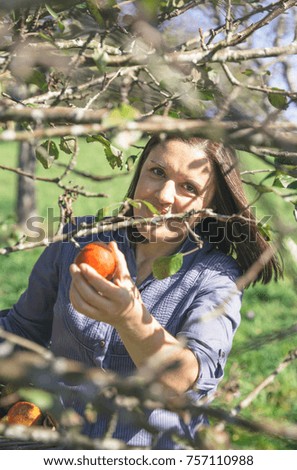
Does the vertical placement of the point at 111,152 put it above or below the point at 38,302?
above

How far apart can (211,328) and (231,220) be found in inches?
15.9

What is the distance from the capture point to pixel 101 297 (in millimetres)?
1686

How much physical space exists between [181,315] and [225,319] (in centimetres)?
15

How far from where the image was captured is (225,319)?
2088 mm

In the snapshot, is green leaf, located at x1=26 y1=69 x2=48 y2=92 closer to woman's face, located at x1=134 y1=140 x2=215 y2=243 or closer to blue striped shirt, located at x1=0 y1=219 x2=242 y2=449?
woman's face, located at x1=134 y1=140 x2=215 y2=243

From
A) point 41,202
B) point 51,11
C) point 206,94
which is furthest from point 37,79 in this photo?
point 41,202

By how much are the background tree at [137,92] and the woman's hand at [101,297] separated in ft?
0.46

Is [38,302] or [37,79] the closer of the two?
[37,79]

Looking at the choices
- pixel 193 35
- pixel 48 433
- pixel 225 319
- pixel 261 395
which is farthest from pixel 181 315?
pixel 261 395

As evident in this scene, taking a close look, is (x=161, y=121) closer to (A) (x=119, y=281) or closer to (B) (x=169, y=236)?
(A) (x=119, y=281)

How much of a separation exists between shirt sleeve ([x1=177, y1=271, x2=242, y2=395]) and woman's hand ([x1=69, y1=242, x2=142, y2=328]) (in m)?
0.18

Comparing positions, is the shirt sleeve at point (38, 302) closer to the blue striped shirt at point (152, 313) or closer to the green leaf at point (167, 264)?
the blue striped shirt at point (152, 313)

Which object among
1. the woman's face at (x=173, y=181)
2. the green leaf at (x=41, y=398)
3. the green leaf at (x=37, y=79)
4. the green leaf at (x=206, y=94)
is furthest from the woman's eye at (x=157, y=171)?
the green leaf at (x=41, y=398)

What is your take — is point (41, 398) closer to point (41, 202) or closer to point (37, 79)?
point (37, 79)
